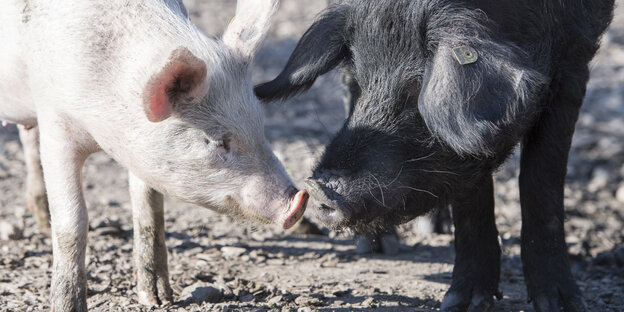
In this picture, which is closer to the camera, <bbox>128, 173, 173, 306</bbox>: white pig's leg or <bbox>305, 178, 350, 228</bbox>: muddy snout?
<bbox>305, 178, 350, 228</bbox>: muddy snout

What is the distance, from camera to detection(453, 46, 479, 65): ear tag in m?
3.08

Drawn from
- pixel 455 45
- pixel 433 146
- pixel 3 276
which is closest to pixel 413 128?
pixel 433 146

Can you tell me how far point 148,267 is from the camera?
3.76 metres

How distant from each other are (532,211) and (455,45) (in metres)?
0.90

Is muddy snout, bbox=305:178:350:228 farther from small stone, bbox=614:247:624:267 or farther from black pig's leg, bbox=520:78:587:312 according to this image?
small stone, bbox=614:247:624:267

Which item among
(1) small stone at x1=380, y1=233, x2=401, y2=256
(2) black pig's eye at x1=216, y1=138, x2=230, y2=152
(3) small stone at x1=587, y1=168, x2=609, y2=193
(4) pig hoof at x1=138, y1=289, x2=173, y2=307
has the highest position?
(3) small stone at x1=587, y1=168, x2=609, y2=193

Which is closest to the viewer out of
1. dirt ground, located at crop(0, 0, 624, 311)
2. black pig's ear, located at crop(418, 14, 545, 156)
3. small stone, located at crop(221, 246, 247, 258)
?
black pig's ear, located at crop(418, 14, 545, 156)

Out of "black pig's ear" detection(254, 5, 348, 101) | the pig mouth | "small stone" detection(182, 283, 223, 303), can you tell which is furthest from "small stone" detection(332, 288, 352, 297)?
"black pig's ear" detection(254, 5, 348, 101)

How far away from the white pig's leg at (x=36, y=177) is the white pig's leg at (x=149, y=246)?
45.2 inches

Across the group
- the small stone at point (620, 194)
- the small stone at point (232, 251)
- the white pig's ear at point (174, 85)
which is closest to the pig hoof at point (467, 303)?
the small stone at point (232, 251)

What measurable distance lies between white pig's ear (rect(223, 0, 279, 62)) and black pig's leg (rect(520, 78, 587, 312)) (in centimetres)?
125

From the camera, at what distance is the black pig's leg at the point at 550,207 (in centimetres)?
355

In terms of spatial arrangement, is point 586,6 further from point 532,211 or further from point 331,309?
point 331,309

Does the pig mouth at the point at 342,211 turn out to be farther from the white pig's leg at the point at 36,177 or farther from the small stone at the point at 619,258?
the white pig's leg at the point at 36,177
